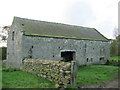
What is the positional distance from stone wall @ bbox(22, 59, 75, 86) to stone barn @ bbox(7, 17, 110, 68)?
484cm

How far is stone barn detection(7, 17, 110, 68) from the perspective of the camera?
19406mm

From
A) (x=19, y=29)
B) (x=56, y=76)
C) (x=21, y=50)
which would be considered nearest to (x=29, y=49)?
(x=21, y=50)

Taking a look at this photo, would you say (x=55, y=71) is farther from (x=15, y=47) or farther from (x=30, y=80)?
(x=15, y=47)

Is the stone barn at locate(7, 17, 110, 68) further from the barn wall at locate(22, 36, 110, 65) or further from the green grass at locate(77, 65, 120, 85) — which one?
the green grass at locate(77, 65, 120, 85)

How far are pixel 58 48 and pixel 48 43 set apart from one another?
1932mm

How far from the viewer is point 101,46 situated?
1133 inches

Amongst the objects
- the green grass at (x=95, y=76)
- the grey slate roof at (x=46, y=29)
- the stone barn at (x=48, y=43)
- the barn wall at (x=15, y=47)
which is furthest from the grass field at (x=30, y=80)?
the grey slate roof at (x=46, y=29)

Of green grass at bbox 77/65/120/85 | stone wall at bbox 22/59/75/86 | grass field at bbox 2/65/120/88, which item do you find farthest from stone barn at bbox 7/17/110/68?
green grass at bbox 77/65/120/85

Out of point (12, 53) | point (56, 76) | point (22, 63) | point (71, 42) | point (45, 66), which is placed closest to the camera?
point (56, 76)

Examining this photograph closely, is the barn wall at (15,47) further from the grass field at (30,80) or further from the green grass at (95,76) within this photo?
the green grass at (95,76)

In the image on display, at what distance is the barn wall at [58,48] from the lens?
761 inches

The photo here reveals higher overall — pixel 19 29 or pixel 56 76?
pixel 19 29

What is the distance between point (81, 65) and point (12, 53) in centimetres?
1131

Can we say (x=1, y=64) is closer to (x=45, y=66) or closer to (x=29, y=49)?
(x=29, y=49)
